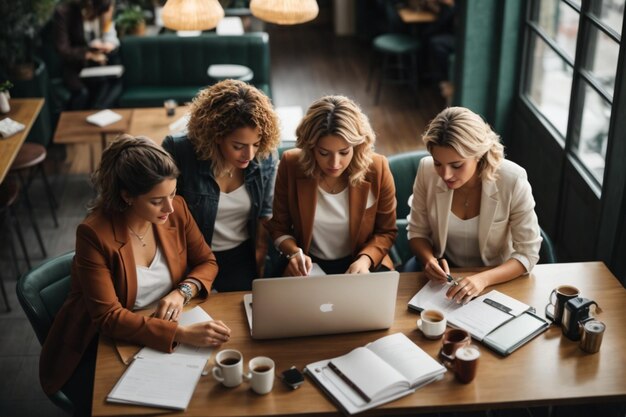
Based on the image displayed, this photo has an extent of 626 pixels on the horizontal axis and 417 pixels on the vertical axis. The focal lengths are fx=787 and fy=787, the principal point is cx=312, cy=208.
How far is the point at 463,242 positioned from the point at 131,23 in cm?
484

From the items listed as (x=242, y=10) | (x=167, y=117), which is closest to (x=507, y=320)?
(x=167, y=117)

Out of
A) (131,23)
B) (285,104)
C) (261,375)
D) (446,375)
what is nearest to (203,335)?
(261,375)

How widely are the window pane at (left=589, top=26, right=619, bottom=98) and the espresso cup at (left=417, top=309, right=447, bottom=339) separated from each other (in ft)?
6.32

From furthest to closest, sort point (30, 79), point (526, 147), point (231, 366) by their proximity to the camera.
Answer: point (30, 79), point (526, 147), point (231, 366)

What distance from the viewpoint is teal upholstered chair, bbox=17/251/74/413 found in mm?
3062

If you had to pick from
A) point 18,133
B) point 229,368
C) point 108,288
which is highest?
point 108,288

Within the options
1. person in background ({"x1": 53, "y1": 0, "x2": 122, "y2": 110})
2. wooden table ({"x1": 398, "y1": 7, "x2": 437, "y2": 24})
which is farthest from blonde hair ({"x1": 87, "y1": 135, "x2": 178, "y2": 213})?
wooden table ({"x1": 398, "y1": 7, "x2": 437, "y2": 24})

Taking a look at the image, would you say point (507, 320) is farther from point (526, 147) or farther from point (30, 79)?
point (30, 79)

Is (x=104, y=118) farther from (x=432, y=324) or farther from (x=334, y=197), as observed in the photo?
(x=432, y=324)

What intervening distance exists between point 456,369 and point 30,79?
5090 millimetres

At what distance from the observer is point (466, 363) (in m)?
2.61

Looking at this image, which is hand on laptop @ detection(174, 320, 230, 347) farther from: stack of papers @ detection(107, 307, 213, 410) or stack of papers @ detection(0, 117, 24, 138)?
stack of papers @ detection(0, 117, 24, 138)

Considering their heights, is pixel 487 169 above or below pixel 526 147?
above

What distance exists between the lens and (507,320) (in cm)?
295
